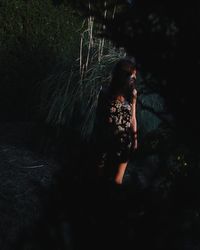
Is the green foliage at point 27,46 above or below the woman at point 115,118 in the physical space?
above

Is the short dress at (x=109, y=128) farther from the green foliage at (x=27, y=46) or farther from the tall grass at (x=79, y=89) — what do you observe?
the green foliage at (x=27, y=46)

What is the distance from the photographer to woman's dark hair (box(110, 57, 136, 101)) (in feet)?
17.4

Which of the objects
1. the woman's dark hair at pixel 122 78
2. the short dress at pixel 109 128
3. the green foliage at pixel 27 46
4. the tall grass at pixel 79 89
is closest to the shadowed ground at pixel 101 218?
the woman's dark hair at pixel 122 78

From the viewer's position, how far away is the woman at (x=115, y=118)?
5410mm

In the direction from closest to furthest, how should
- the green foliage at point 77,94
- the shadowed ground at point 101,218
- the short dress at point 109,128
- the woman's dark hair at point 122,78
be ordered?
the shadowed ground at point 101,218, the woman's dark hair at point 122,78, the short dress at point 109,128, the green foliage at point 77,94

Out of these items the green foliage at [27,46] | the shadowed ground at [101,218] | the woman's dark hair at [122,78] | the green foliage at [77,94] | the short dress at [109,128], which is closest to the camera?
the shadowed ground at [101,218]

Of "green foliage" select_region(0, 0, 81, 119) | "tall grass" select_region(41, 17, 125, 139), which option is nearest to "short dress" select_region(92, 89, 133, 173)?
"tall grass" select_region(41, 17, 125, 139)

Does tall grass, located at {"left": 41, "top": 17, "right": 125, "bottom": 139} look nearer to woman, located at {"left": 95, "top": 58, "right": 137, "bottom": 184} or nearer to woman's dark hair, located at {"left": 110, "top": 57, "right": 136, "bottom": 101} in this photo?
woman, located at {"left": 95, "top": 58, "right": 137, "bottom": 184}

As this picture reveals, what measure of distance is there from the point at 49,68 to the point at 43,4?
1.02 meters

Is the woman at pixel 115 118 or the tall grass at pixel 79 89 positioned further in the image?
the tall grass at pixel 79 89

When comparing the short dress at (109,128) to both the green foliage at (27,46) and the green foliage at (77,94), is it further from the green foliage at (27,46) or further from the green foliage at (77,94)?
the green foliage at (27,46)

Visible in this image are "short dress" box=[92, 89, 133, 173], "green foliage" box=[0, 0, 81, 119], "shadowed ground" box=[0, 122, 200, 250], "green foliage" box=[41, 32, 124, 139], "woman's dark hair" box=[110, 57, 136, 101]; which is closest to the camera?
"shadowed ground" box=[0, 122, 200, 250]

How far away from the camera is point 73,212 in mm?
2229

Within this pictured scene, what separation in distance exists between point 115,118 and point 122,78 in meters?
0.36
